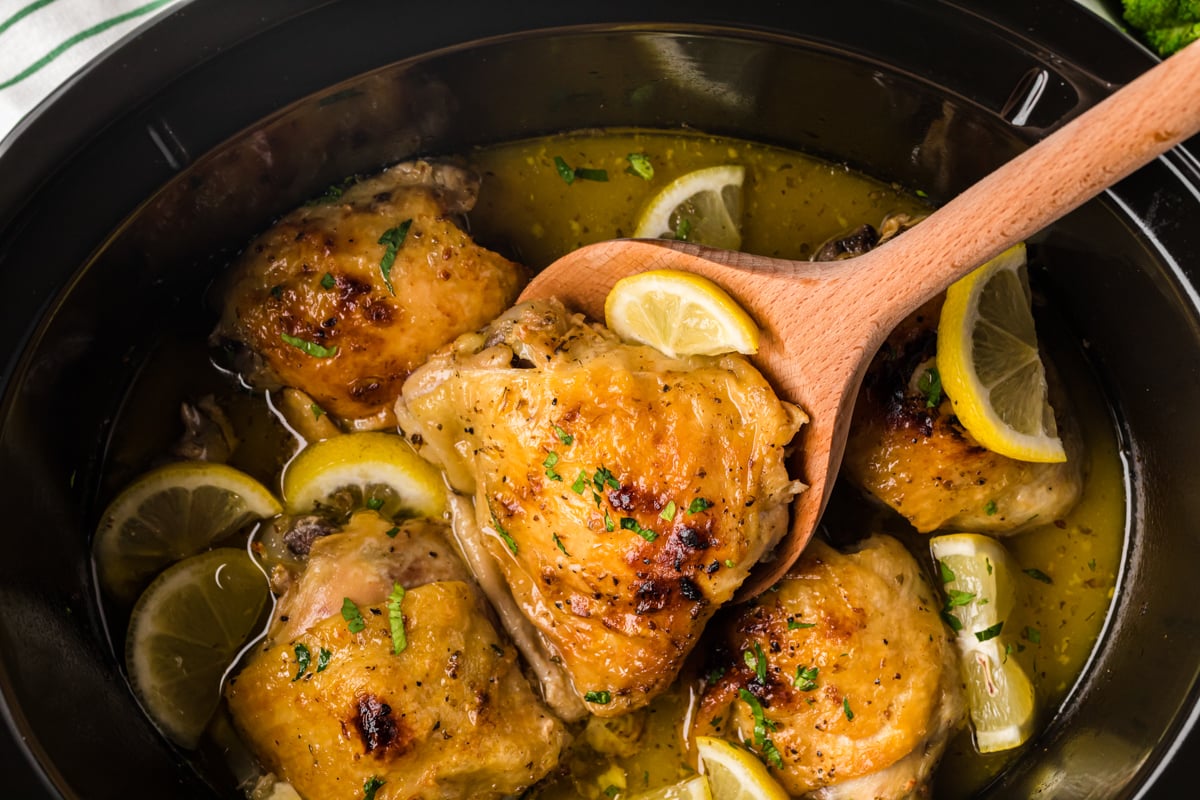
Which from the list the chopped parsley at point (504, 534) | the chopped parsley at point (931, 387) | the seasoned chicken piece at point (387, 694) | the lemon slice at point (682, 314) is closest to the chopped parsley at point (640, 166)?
the lemon slice at point (682, 314)

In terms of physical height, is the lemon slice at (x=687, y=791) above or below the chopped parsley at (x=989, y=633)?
below

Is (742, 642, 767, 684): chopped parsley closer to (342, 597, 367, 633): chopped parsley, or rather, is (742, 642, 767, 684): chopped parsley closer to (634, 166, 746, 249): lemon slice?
(342, 597, 367, 633): chopped parsley

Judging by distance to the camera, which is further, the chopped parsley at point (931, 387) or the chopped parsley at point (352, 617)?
the chopped parsley at point (931, 387)

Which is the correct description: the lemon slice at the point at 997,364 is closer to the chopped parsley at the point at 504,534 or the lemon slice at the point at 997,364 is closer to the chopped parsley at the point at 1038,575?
the chopped parsley at the point at 1038,575

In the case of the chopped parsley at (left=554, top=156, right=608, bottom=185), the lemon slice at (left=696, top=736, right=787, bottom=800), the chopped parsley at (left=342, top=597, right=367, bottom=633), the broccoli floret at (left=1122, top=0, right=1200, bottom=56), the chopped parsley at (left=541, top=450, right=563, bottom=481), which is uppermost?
the broccoli floret at (left=1122, top=0, right=1200, bottom=56)

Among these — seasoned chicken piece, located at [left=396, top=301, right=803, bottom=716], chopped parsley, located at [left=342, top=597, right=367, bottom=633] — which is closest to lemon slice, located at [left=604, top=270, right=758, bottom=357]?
seasoned chicken piece, located at [left=396, top=301, right=803, bottom=716]

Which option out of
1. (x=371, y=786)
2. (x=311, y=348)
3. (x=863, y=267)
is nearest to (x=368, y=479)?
(x=311, y=348)

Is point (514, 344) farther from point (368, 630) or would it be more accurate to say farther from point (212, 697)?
point (212, 697)

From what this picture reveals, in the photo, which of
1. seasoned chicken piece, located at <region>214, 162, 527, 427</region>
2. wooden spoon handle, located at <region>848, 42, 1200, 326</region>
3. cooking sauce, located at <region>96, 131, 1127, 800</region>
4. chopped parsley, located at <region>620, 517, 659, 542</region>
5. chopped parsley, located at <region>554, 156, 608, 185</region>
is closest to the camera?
wooden spoon handle, located at <region>848, 42, 1200, 326</region>

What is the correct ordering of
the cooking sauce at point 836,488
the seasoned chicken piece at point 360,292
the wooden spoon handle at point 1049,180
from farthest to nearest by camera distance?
1. the cooking sauce at point 836,488
2. the seasoned chicken piece at point 360,292
3. the wooden spoon handle at point 1049,180
